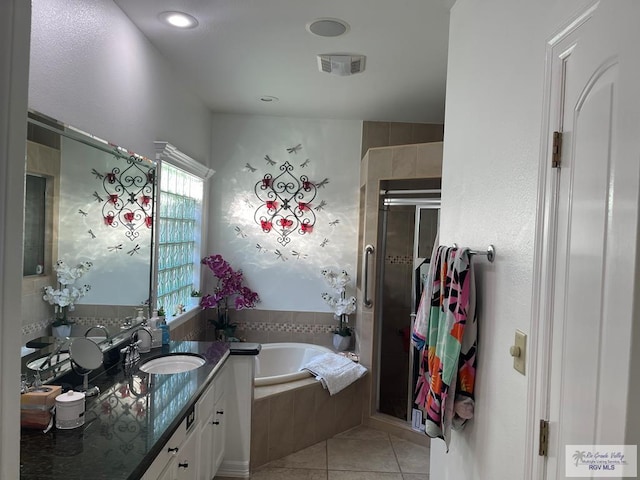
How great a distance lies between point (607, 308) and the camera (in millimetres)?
852

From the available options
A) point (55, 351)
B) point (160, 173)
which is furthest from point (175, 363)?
point (160, 173)

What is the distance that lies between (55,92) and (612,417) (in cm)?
211

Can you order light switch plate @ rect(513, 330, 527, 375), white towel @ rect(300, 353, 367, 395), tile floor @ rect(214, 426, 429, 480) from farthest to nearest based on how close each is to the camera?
white towel @ rect(300, 353, 367, 395) < tile floor @ rect(214, 426, 429, 480) < light switch plate @ rect(513, 330, 527, 375)

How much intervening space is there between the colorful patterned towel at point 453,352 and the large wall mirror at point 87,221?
155 centimetres

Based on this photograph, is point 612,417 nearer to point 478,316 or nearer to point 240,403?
point 478,316

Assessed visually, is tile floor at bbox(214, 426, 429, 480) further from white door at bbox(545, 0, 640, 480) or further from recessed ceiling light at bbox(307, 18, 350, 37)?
recessed ceiling light at bbox(307, 18, 350, 37)

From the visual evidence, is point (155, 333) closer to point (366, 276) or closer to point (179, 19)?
point (366, 276)

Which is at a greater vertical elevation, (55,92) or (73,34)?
(73,34)

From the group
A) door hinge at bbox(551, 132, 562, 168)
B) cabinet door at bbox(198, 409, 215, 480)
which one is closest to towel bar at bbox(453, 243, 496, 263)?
door hinge at bbox(551, 132, 562, 168)

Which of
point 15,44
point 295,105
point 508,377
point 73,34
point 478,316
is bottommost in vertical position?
point 508,377

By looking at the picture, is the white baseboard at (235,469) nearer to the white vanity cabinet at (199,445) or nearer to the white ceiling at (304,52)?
the white vanity cabinet at (199,445)

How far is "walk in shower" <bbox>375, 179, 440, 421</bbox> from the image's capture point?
11.2 feet

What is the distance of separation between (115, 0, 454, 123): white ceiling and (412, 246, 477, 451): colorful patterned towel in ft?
4.33

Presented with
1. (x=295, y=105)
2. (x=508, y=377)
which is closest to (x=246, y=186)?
(x=295, y=105)
